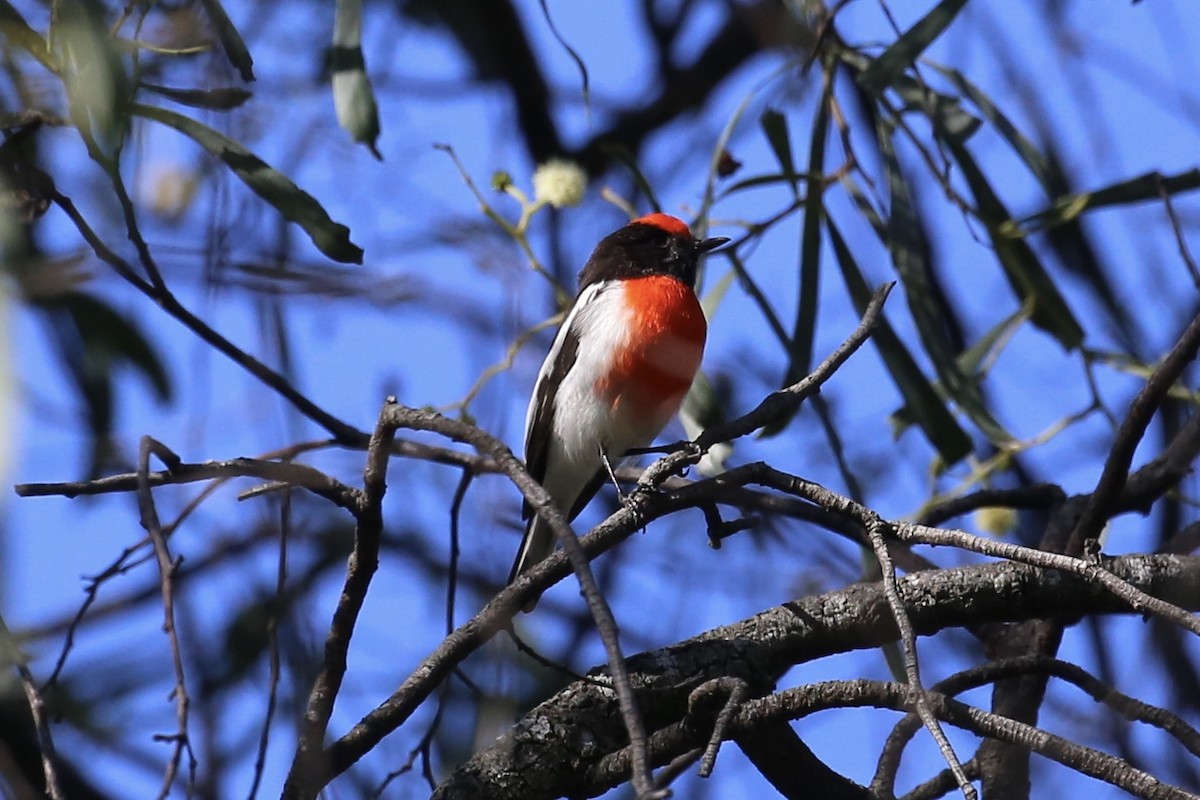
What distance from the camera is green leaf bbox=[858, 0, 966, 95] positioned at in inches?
136

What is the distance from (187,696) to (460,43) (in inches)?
138

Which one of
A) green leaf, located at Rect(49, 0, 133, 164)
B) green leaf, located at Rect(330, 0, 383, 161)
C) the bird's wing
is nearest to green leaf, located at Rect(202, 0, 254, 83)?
green leaf, located at Rect(49, 0, 133, 164)

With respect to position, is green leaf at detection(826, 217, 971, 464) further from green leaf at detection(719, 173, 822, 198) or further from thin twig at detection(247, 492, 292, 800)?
thin twig at detection(247, 492, 292, 800)

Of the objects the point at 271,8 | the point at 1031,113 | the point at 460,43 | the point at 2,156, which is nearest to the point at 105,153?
the point at 2,156

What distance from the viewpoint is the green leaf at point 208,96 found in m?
2.08

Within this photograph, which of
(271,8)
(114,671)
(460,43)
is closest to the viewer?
(114,671)

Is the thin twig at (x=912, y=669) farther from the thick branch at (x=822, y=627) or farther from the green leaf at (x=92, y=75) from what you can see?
the green leaf at (x=92, y=75)

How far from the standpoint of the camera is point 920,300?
357 centimetres

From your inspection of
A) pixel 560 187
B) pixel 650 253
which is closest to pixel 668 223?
pixel 650 253

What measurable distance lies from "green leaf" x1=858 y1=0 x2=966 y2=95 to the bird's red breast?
2.51 ft

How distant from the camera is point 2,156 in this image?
2514 millimetres

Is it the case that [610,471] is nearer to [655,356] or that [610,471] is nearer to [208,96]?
[655,356]

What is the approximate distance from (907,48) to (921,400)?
0.83m

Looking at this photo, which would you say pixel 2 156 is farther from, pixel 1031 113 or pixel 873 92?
pixel 1031 113
